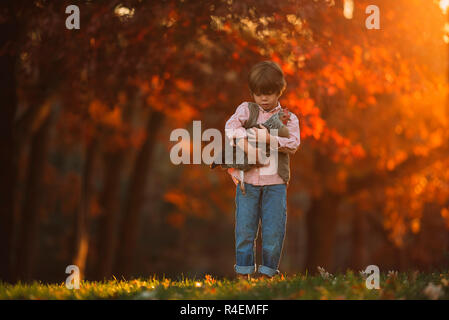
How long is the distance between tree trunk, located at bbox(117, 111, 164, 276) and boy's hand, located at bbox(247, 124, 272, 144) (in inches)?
401

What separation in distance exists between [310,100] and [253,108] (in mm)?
3153

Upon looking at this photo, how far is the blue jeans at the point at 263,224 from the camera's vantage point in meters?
5.80

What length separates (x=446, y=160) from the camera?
1534 centimetres

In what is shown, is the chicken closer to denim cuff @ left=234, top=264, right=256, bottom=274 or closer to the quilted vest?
the quilted vest

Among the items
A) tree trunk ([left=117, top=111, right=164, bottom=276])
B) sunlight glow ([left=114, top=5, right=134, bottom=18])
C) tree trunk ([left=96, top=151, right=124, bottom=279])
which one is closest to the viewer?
sunlight glow ([left=114, top=5, right=134, bottom=18])

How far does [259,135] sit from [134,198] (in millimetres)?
10806

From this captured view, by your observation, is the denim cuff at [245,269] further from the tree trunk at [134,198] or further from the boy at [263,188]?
the tree trunk at [134,198]

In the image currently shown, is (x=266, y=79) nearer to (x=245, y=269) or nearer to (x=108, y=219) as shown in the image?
(x=245, y=269)

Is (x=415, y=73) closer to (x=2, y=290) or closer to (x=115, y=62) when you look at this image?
(x=115, y=62)

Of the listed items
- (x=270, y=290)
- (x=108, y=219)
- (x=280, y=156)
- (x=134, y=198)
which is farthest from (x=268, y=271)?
(x=108, y=219)

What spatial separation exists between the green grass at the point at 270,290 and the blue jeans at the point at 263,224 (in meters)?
0.21

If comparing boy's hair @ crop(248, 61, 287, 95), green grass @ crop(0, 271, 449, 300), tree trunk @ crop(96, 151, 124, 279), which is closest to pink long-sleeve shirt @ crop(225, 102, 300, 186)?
boy's hair @ crop(248, 61, 287, 95)

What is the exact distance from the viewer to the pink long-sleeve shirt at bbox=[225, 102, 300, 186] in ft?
18.8

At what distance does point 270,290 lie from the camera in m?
5.25
